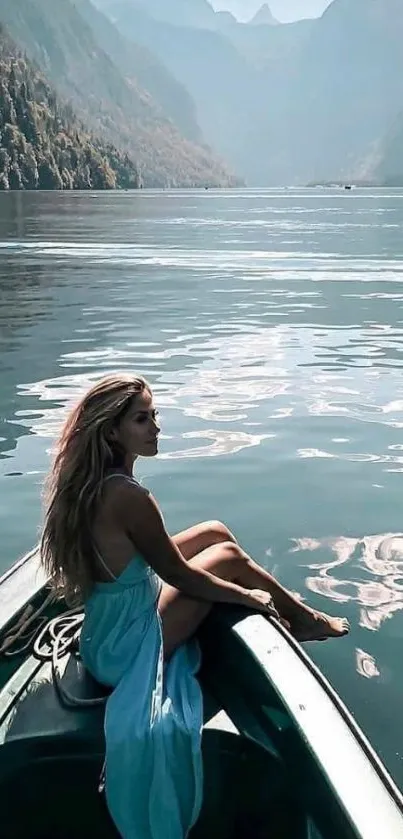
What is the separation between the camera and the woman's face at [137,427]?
14.1 ft

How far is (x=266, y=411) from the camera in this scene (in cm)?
1247

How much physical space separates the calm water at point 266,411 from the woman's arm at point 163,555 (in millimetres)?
1292

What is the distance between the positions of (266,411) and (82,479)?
27.4ft

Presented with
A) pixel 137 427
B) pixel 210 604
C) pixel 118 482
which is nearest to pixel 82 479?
pixel 118 482

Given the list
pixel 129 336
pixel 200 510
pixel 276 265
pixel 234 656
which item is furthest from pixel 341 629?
pixel 276 265

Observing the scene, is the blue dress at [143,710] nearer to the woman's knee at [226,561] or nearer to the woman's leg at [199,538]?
the woman's knee at [226,561]

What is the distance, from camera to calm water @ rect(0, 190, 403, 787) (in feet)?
23.8

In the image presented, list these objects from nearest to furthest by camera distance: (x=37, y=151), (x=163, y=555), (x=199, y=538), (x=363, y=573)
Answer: (x=163, y=555), (x=199, y=538), (x=363, y=573), (x=37, y=151)

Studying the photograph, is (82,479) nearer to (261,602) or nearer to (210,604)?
(210,604)

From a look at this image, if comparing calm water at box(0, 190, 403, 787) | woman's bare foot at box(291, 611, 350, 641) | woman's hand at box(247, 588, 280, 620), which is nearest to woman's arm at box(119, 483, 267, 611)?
woman's hand at box(247, 588, 280, 620)

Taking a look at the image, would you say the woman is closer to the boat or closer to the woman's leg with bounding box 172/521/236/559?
the boat

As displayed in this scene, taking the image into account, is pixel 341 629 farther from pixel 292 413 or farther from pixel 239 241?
pixel 239 241

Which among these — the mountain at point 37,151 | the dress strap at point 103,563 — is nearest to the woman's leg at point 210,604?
the dress strap at point 103,563

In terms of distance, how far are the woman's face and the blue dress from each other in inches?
17.6
